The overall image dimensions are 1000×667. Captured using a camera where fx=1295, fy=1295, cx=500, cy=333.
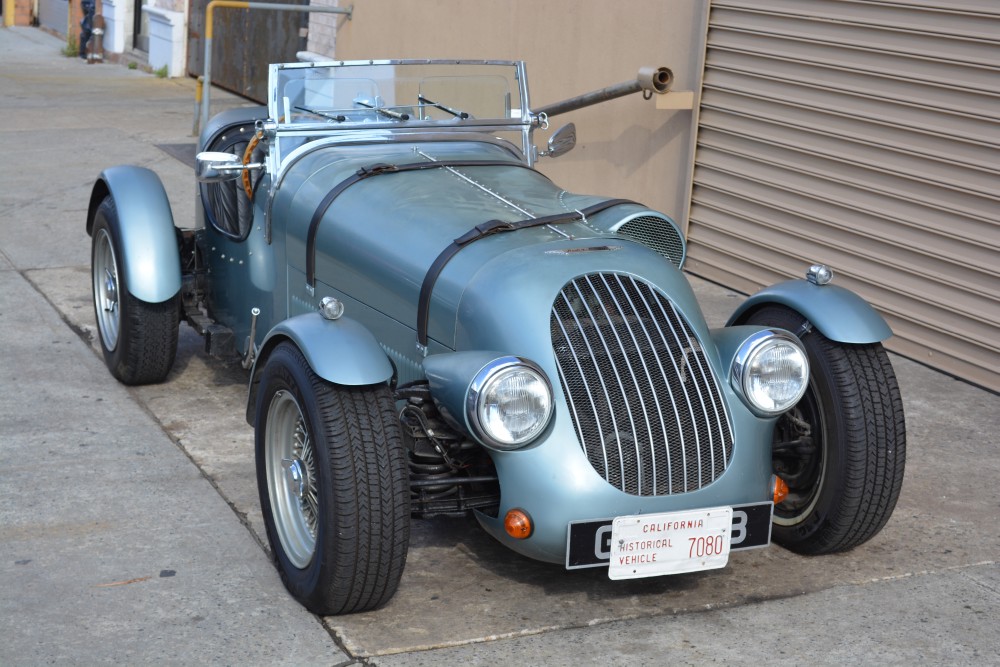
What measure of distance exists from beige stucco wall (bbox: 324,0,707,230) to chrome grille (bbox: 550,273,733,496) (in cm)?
452

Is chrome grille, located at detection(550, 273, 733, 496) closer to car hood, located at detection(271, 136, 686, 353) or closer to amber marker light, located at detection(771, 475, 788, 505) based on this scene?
car hood, located at detection(271, 136, 686, 353)

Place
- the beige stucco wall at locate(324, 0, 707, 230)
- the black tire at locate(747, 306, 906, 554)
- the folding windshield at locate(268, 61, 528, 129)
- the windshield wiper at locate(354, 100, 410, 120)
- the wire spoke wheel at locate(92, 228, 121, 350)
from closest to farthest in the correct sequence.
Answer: the black tire at locate(747, 306, 906, 554) < the folding windshield at locate(268, 61, 528, 129) < the windshield wiper at locate(354, 100, 410, 120) < the wire spoke wheel at locate(92, 228, 121, 350) < the beige stucco wall at locate(324, 0, 707, 230)

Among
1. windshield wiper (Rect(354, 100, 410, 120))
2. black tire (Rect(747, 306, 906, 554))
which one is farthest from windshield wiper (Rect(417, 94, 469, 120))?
black tire (Rect(747, 306, 906, 554))

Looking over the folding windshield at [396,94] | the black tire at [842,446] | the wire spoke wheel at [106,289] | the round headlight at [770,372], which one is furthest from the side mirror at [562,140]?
the wire spoke wheel at [106,289]

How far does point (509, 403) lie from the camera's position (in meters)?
3.54

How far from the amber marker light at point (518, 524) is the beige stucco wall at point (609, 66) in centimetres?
503

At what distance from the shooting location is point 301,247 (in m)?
4.82

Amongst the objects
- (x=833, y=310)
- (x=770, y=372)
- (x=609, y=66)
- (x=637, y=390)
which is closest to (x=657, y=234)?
(x=833, y=310)

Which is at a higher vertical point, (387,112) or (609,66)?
(609,66)

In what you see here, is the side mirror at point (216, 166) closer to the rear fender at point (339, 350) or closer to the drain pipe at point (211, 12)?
the rear fender at point (339, 350)

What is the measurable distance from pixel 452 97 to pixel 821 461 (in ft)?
7.41

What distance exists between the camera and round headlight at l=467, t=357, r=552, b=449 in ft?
11.5

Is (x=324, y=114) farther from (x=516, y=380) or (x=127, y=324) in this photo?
(x=516, y=380)

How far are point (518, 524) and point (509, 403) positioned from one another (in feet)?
1.14
